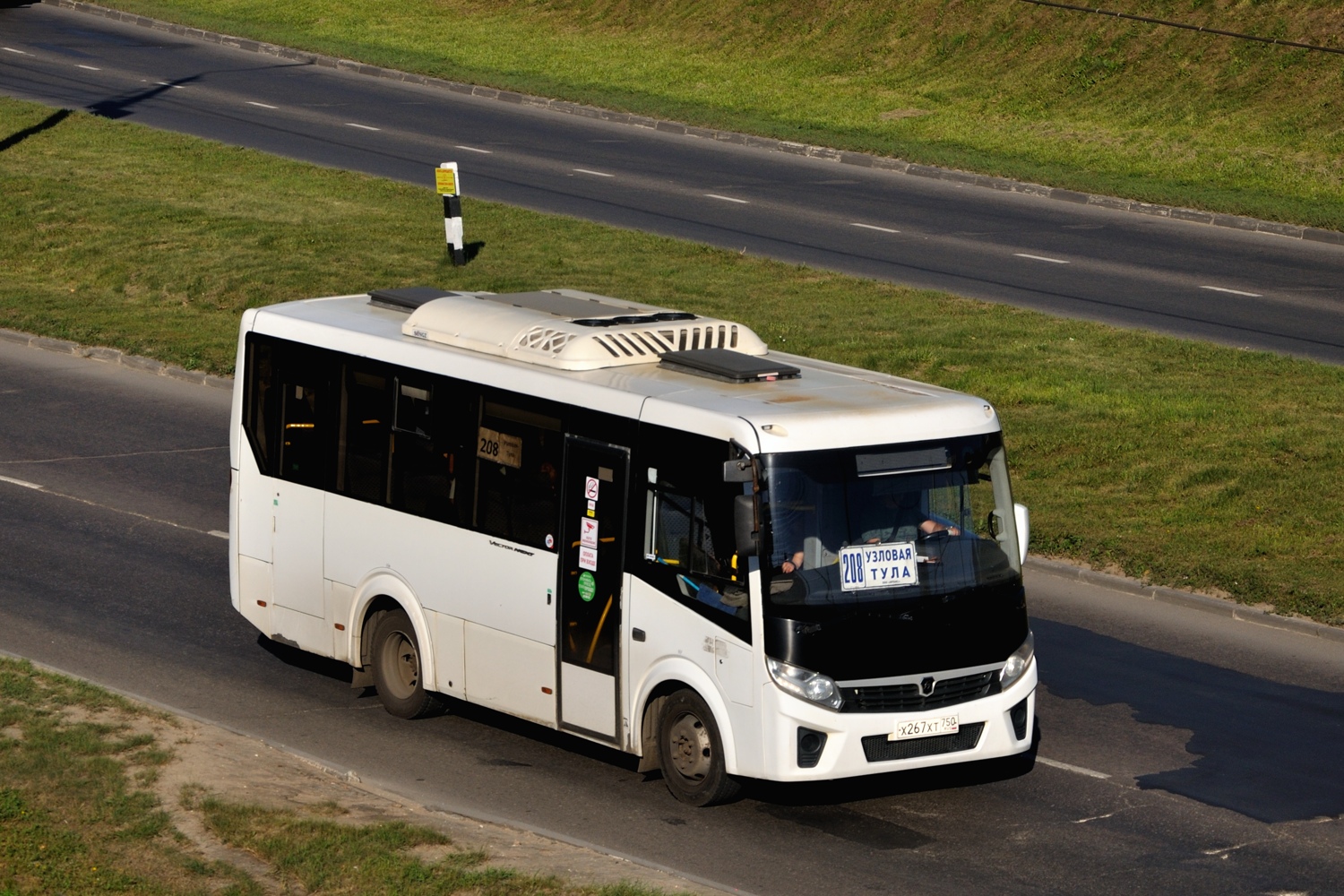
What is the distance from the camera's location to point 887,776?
1125 centimetres

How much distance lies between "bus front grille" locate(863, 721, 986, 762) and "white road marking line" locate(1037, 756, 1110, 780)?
1.32m

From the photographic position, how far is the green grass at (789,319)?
1691cm

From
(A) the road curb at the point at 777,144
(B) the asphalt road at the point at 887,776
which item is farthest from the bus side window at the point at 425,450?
(A) the road curb at the point at 777,144

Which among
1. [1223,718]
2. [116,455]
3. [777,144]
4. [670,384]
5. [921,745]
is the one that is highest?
[670,384]

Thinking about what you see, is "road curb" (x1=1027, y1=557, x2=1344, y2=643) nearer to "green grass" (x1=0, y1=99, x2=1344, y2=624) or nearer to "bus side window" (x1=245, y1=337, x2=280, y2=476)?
"green grass" (x1=0, y1=99, x2=1344, y2=624)

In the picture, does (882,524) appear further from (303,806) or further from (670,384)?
(303,806)

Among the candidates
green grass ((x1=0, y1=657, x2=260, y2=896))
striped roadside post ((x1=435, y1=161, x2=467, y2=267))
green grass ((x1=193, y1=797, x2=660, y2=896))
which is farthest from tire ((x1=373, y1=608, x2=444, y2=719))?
striped roadside post ((x1=435, y1=161, x2=467, y2=267))

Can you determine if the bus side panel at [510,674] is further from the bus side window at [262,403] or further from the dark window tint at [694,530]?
the bus side window at [262,403]

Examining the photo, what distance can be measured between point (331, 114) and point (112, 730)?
2904 centimetres

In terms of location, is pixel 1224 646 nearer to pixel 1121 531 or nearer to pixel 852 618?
pixel 1121 531

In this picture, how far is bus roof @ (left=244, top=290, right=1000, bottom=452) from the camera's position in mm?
10156

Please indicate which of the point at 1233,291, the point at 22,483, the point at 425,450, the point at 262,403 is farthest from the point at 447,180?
the point at 425,450

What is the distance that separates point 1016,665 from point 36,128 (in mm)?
29553

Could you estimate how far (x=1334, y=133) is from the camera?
34.1 m
